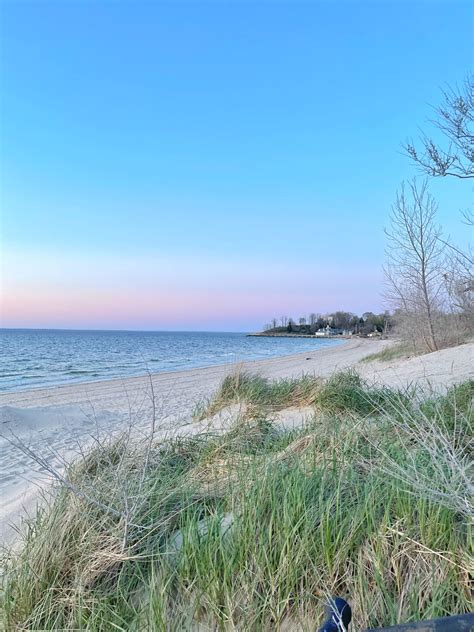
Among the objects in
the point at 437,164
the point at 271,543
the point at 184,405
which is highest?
the point at 437,164

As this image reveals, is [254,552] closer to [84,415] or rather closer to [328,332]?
[84,415]

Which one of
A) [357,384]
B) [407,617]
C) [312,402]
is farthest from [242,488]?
[357,384]

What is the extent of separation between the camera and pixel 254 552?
96.1 inches

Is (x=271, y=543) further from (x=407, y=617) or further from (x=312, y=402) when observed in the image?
(x=312, y=402)

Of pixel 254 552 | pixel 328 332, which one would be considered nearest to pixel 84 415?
pixel 254 552

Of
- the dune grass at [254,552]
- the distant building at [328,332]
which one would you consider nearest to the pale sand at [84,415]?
the dune grass at [254,552]

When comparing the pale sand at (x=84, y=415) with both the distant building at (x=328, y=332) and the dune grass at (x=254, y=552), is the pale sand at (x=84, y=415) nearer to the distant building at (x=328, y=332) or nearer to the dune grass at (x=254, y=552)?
the dune grass at (x=254, y=552)

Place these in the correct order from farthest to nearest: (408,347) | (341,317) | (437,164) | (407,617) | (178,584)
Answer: (341,317), (408,347), (437,164), (178,584), (407,617)

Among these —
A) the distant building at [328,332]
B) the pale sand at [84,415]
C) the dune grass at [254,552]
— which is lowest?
the pale sand at [84,415]

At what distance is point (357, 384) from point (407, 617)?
6.28 meters

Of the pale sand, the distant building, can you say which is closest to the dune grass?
the pale sand

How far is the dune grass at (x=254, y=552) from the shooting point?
7.36 ft

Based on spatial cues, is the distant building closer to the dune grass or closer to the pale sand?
the pale sand

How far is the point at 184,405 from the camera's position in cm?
1225
